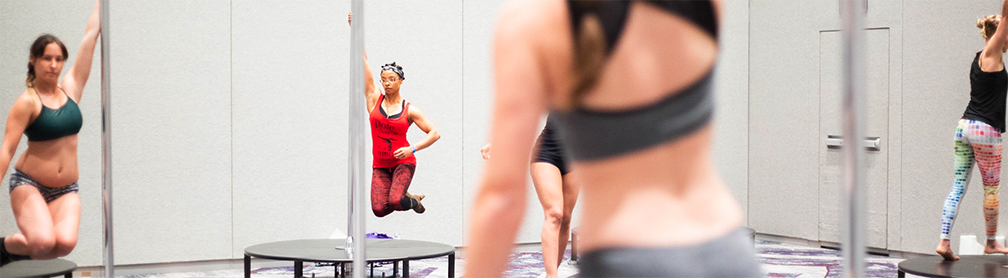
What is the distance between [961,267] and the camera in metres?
5.14

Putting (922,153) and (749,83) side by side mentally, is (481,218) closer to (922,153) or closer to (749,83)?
(922,153)

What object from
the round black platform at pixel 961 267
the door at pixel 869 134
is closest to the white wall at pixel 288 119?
the door at pixel 869 134

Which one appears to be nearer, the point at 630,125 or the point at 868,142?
the point at 630,125

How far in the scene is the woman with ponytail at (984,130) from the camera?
560 cm

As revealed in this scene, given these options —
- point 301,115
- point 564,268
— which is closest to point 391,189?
point 301,115

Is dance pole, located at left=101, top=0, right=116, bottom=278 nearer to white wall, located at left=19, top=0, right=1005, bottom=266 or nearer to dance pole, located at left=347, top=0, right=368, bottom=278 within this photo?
dance pole, located at left=347, top=0, right=368, bottom=278

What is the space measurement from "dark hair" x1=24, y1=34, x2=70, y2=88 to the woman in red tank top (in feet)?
10.8

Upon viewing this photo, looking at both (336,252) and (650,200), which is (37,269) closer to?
(336,252)

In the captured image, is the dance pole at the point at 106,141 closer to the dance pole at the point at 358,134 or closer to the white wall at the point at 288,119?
the dance pole at the point at 358,134

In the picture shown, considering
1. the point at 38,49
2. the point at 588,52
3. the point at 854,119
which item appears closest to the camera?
the point at 588,52

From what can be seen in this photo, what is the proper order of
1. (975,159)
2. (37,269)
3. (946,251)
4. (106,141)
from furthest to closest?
1. (975,159)
2. (946,251)
3. (37,269)
4. (106,141)

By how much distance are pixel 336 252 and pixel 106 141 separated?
351 cm

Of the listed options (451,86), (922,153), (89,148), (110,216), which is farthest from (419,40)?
(110,216)

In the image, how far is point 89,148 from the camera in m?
6.67
